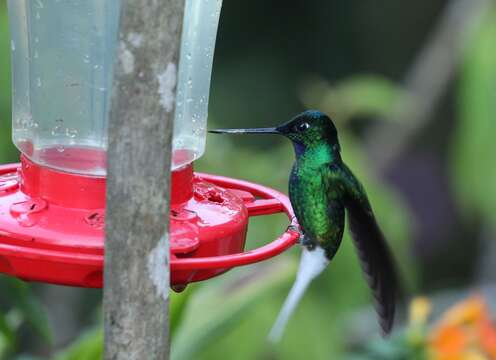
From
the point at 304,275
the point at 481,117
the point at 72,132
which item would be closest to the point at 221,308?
the point at 304,275

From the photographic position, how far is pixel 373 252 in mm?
2295

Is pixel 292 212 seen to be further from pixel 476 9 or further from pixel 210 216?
pixel 476 9

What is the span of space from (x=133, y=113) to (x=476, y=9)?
402 cm

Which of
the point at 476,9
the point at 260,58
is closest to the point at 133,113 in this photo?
the point at 476,9

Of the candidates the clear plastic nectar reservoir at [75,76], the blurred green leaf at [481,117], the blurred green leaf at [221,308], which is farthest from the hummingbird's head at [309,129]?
the blurred green leaf at [481,117]

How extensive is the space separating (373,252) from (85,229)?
2.79ft

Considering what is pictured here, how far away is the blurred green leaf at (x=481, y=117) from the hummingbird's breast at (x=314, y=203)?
6.58 feet

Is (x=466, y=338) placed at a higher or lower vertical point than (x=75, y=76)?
lower

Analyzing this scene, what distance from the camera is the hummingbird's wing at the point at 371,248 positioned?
2.26m

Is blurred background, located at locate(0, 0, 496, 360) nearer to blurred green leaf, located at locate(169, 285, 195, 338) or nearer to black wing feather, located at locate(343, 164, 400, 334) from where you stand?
blurred green leaf, located at locate(169, 285, 195, 338)

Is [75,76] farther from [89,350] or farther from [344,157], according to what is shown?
[344,157]

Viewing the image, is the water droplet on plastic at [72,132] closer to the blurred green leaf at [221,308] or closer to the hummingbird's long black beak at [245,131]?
the hummingbird's long black beak at [245,131]

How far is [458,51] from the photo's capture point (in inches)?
207

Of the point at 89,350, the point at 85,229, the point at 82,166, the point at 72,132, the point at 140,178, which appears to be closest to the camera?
the point at 140,178
